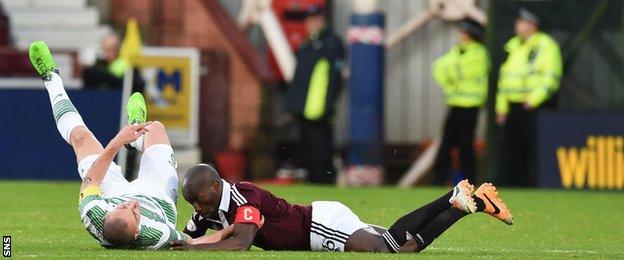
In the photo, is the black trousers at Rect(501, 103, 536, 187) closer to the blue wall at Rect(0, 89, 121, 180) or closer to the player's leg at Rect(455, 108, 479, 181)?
the player's leg at Rect(455, 108, 479, 181)

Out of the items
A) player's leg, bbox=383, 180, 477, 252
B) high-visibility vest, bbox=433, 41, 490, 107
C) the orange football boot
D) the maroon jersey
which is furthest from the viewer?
high-visibility vest, bbox=433, 41, 490, 107

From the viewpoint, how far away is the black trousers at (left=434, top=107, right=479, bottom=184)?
23.2m

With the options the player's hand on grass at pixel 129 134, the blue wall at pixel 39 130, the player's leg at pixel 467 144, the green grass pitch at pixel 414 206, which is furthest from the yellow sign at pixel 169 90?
the player's hand on grass at pixel 129 134

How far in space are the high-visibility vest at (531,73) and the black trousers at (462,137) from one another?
0.53m

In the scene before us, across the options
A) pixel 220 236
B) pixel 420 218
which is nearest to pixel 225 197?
pixel 220 236

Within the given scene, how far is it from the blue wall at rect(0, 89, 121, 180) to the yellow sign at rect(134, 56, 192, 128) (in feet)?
4.55

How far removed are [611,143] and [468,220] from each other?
6273 mm

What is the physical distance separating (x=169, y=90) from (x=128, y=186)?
12.6m

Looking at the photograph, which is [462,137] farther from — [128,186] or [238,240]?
[238,240]

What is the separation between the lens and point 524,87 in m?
22.7

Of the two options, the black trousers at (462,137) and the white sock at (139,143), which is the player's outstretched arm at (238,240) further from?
the black trousers at (462,137)

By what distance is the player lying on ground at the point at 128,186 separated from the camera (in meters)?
11.4

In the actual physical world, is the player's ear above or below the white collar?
above

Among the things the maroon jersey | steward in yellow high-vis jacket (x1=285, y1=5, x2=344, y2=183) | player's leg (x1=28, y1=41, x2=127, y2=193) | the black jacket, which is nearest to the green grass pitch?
the maroon jersey
